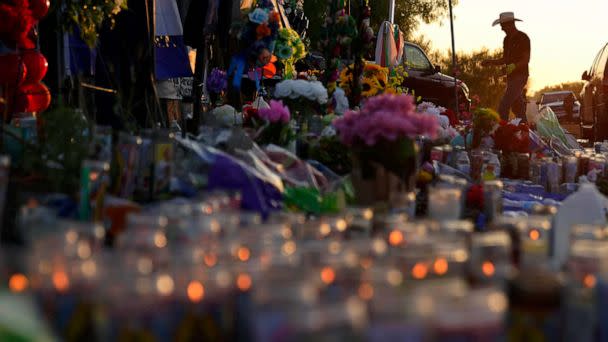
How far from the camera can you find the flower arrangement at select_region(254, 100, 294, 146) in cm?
608

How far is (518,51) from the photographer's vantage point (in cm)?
1409

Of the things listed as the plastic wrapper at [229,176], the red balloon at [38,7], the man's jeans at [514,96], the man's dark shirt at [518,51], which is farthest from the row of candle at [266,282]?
the man's dark shirt at [518,51]

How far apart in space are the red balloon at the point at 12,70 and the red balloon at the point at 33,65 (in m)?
0.08

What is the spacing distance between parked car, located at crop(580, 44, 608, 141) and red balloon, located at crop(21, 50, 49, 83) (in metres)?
11.6

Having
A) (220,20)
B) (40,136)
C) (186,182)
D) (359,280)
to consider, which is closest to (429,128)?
(186,182)

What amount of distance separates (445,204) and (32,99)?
343cm

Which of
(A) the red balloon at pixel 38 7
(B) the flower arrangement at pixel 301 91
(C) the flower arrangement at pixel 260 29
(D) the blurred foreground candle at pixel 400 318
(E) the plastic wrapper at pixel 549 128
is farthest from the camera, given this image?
(E) the plastic wrapper at pixel 549 128

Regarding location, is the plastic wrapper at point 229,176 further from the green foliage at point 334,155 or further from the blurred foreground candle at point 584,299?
the blurred foreground candle at point 584,299

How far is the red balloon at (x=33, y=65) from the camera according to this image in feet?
20.8

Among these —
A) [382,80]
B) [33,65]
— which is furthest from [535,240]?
[382,80]

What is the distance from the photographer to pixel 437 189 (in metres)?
3.92

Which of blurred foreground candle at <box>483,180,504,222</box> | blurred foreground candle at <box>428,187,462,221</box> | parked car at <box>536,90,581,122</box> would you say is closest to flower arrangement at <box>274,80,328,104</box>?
blurred foreground candle at <box>483,180,504,222</box>

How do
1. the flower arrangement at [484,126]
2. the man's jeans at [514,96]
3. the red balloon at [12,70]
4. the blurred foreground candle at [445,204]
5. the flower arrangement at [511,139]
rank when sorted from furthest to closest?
1. the man's jeans at [514,96]
2. the flower arrangement at [484,126]
3. the flower arrangement at [511,139]
4. the red balloon at [12,70]
5. the blurred foreground candle at [445,204]

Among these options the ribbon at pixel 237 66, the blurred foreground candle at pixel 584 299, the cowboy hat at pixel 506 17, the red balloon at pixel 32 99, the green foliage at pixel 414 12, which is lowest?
the blurred foreground candle at pixel 584 299
